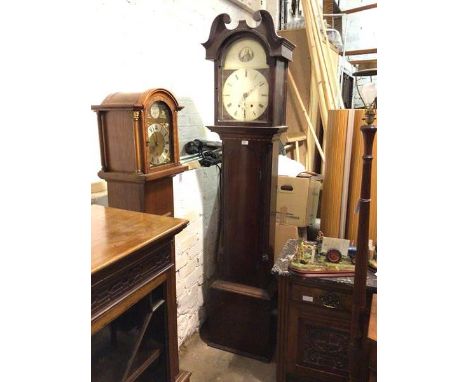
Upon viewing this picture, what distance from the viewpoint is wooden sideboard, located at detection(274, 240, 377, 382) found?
1493 millimetres

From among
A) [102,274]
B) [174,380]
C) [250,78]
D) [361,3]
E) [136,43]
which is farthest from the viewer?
[361,3]

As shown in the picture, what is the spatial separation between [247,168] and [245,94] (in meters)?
0.36

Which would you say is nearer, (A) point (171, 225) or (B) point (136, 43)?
(A) point (171, 225)

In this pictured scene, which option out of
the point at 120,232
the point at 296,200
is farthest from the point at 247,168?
the point at 120,232

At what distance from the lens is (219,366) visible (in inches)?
74.0

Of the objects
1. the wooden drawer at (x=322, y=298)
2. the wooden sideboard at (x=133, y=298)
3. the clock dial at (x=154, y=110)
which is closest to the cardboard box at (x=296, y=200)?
the wooden drawer at (x=322, y=298)

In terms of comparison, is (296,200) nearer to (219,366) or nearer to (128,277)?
(219,366)

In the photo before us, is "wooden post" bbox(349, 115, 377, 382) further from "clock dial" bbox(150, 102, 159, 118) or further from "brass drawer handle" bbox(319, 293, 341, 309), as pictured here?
"clock dial" bbox(150, 102, 159, 118)

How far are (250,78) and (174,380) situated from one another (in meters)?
1.29
